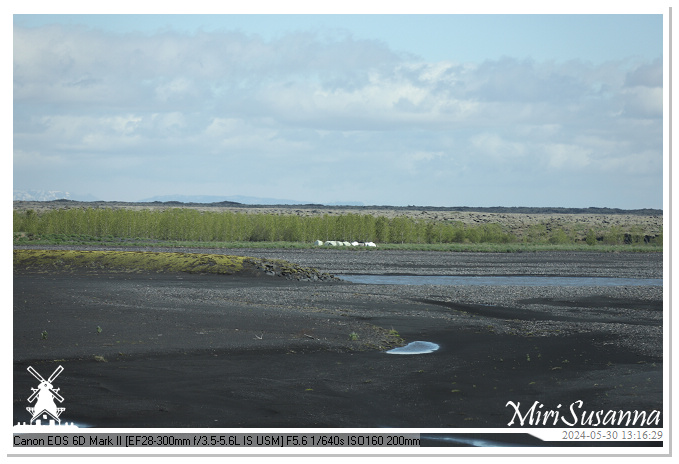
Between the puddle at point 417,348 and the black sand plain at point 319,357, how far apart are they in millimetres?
312

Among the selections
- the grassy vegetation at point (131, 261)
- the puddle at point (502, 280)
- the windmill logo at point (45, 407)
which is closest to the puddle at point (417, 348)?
the windmill logo at point (45, 407)

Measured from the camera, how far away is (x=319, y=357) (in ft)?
50.0

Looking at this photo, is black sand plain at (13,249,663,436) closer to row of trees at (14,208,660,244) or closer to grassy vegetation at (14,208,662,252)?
grassy vegetation at (14,208,662,252)

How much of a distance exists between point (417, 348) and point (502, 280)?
2679 centimetres

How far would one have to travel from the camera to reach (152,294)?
26.7 meters

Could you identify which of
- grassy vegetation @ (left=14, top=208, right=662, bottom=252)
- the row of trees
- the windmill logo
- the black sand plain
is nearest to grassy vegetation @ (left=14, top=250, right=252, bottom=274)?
the black sand plain

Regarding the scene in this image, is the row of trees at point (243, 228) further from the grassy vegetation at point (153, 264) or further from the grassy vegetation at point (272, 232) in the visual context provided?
the grassy vegetation at point (153, 264)

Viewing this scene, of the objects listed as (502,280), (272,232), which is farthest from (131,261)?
(272,232)

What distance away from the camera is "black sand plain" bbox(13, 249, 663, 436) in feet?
35.5

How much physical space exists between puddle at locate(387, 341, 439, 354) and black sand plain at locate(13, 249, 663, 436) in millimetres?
312

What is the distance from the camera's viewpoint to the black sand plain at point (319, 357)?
10812 millimetres

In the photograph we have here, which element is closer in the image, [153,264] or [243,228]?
[153,264]

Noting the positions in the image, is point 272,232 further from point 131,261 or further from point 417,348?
point 417,348
